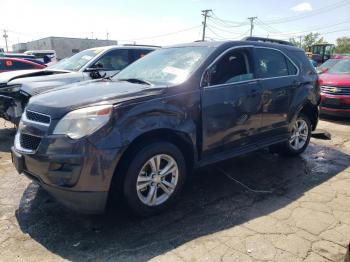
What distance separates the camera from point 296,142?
5.47 meters

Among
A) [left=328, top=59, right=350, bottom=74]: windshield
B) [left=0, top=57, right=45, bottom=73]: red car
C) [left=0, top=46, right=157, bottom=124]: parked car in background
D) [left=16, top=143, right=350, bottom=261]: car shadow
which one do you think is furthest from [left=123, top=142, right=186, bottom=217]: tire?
[left=0, top=57, right=45, bottom=73]: red car

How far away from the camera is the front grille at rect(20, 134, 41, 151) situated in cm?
308

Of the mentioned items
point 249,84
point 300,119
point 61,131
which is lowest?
point 300,119

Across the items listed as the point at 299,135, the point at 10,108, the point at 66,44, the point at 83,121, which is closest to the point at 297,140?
the point at 299,135

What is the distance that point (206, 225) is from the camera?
3.26 m

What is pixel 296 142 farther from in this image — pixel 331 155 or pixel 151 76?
pixel 151 76

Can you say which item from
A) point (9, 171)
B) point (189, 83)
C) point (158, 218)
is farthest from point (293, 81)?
point (9, 171)

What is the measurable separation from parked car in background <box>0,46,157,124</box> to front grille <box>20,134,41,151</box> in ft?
7.41

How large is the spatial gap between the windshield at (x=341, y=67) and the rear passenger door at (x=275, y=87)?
Result: 547 cm

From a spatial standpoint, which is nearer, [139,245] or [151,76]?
[139,245]

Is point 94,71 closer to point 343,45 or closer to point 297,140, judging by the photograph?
point 297,140

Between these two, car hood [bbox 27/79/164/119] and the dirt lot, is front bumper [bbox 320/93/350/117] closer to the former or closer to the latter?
the dirt lot

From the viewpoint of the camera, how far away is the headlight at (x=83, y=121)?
2.88m

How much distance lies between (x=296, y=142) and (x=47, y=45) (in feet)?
157
